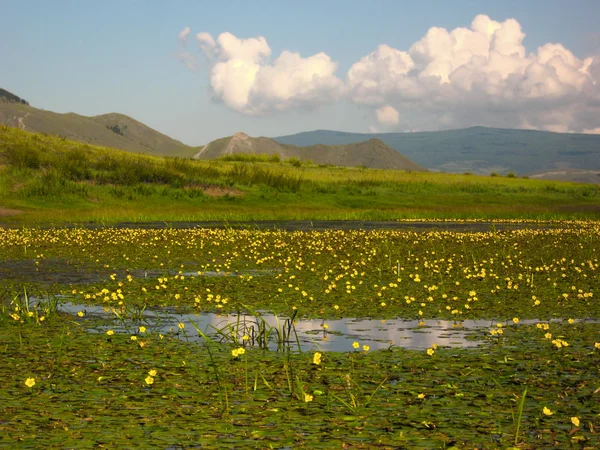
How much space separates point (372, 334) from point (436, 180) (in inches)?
2638

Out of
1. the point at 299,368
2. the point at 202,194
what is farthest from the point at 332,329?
the point at 202,194

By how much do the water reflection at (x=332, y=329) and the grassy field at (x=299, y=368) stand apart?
0.41ft

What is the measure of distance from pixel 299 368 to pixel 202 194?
47317mm

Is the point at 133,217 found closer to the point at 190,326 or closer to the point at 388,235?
the point at 388,235

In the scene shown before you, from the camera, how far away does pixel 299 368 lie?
983cm

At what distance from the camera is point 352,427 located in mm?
7566

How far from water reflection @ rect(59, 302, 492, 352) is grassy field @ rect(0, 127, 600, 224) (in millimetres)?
30025

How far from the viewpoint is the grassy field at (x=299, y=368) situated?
7.43 m

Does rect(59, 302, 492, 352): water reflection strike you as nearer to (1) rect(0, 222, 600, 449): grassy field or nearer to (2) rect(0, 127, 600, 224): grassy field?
(1) rect(0, 222, 600, 449): grassy field

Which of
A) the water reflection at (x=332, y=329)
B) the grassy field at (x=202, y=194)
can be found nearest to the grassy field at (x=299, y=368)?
the water reflection at (x=332, y=329)

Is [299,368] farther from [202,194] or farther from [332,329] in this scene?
[202,194]

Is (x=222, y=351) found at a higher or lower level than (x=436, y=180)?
lower

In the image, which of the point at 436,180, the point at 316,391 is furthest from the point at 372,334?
the point at 436,180

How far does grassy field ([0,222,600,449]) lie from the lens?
24.4 feet
